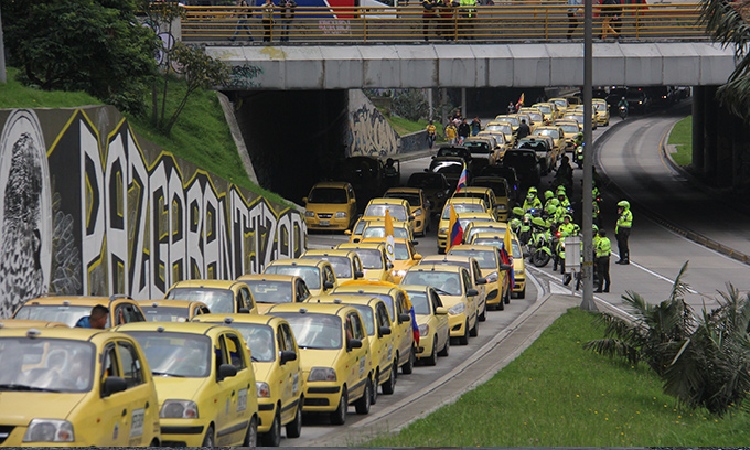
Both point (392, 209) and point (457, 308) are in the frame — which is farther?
point (392, 209)

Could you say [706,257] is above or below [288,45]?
below

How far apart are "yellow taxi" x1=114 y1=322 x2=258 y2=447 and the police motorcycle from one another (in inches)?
1133

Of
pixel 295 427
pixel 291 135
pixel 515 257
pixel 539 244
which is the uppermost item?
pixel 291 135

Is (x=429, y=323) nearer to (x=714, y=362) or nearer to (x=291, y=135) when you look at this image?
(x=714, y=362)

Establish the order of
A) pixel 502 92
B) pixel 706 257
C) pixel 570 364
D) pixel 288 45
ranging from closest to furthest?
pixel 570 364 → pixel 706 257 → pixel 288 45 → pixel 502 92

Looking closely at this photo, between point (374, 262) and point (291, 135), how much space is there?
28623 millimetres

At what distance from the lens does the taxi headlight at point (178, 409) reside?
11.9m

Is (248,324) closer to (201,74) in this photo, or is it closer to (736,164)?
(201,74)

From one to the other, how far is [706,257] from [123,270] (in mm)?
25057

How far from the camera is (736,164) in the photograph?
210ft

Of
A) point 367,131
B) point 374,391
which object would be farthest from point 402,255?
point 367,131

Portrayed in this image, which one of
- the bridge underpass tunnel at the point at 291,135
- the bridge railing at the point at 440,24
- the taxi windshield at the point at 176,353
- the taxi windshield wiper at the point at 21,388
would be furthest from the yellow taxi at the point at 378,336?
the bridge underpass tunnel at the point at 291,135

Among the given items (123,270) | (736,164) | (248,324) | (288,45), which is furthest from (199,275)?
(736,164)

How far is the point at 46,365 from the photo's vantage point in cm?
1055
